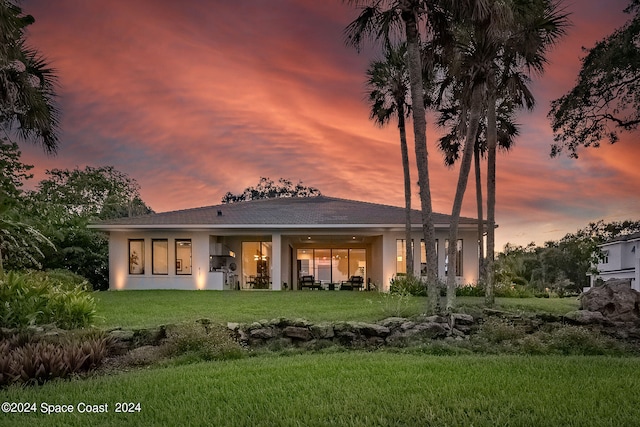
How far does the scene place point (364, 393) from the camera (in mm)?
5074

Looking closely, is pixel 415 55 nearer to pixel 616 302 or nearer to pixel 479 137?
pixel 616 302

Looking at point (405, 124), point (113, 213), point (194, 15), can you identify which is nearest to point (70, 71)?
point (194, 15)

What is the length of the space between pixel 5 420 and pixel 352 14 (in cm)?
1074

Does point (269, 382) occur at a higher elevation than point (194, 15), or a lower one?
lower

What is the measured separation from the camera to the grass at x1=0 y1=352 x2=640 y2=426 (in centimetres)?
436

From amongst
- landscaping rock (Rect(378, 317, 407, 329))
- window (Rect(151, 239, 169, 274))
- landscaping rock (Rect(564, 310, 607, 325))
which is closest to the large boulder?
landscaping rock (Rect(564, 310, 607, 325))

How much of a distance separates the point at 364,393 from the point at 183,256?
1841cm

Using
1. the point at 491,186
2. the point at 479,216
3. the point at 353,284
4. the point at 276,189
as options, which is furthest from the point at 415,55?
the point at 276,189

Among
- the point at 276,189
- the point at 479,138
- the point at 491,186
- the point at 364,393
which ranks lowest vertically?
the point at 364,393

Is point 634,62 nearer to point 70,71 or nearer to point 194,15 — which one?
point 194,15

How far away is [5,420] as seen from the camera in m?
4.58

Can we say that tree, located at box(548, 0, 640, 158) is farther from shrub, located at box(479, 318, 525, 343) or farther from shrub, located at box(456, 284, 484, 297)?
shrub, located at box(479, 318, 525, 343)

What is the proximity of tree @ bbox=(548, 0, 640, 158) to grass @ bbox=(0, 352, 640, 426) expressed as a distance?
10.2 metres

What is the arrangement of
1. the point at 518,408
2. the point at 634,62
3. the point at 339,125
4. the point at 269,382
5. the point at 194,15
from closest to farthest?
the point at 518,408
the point at 269,382
the point at 634,62
the point at 194,15
the point at 339,125
